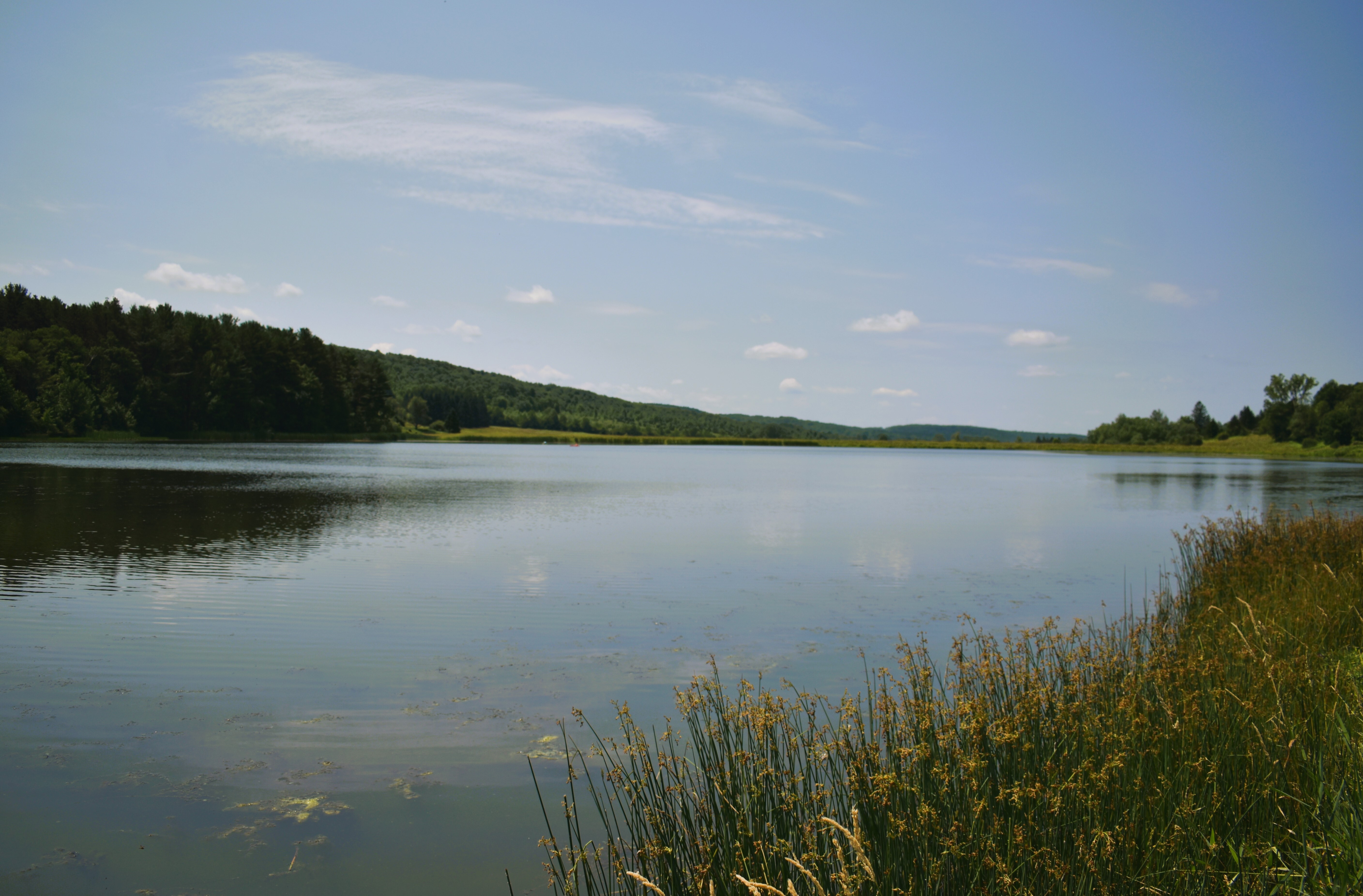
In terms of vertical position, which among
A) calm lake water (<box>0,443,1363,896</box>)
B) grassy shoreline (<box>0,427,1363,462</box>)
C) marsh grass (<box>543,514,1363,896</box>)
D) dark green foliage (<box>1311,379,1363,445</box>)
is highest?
dark green foliage (<box>1311,379,1363,445</box>)

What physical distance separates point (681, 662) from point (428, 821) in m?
3.87

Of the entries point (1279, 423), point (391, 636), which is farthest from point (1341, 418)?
point (391, 636)

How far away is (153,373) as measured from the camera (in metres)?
77.6

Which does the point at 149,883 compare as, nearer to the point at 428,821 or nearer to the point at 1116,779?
the point at 428,821

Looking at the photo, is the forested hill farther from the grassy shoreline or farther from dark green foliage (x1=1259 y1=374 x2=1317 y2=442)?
dark green foliage (x1=1259 y1=374 x2=1317 y2=442)

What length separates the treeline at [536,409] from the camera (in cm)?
13525

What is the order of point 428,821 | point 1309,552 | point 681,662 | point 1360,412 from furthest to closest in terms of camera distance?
1. point 1360,412
2. point 1309,552
3. point 681,662
4. point 428,821

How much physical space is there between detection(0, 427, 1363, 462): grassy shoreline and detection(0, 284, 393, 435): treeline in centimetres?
107

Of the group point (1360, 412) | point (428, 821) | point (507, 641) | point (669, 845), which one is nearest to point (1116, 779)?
point (669, 845)

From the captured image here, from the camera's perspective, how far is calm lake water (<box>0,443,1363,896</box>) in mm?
4938

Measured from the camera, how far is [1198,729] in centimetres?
472

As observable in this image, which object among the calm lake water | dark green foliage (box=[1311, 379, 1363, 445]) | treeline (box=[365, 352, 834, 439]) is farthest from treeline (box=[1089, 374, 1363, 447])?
the calm lake water

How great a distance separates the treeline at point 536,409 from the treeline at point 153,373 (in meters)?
32.1

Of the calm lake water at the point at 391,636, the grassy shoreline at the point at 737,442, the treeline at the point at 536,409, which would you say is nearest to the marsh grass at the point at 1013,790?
the calm lake water at the point at 391,636
